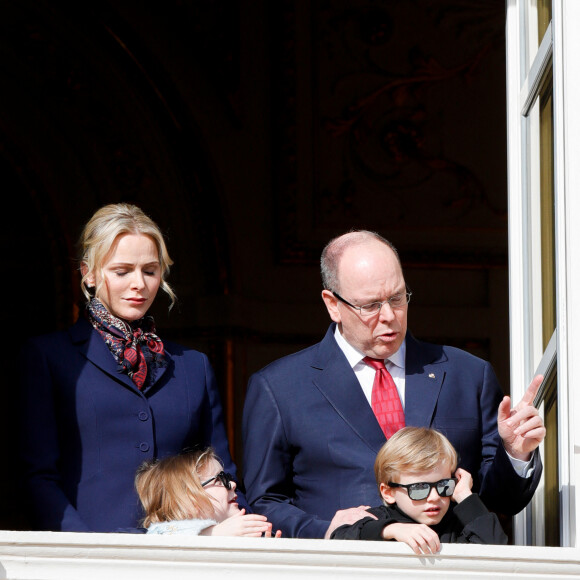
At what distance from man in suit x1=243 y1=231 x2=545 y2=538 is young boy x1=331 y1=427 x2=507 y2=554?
14 centimetres

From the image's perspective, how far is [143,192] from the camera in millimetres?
7590

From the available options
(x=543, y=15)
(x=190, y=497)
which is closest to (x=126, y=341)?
(x=190, y=497)

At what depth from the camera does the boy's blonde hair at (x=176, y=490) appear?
125 inches

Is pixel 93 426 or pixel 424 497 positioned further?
pixel 93 426

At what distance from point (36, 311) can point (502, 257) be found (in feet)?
7.89

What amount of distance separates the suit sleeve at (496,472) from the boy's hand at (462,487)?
9 cm

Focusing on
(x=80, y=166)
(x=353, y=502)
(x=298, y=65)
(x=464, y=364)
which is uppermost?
(x=298, y=65)

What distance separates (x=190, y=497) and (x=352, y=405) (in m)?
0.48

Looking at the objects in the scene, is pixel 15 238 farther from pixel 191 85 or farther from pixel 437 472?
pixel 437 472

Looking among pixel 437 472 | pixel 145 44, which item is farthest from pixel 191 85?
pixel 437 472

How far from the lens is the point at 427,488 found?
3068mm

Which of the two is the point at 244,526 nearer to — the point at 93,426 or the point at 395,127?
the point at 93,426

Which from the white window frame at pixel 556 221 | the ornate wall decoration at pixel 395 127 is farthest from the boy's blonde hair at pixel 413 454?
the ornate wall decoration at pixel 395 127

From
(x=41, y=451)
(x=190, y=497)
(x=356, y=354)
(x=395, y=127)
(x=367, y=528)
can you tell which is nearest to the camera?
(x=367, y=528)
